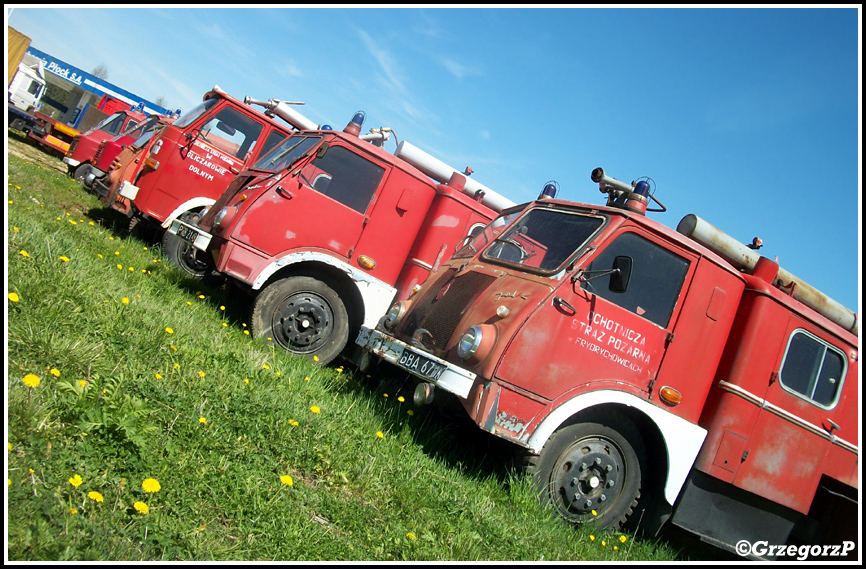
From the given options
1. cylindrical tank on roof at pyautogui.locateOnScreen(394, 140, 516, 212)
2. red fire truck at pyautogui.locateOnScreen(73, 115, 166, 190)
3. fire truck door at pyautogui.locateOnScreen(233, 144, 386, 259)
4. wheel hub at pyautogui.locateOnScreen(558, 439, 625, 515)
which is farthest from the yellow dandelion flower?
red fire truck at pyautogui.locateOnScreen(73, 115, 166, 190)

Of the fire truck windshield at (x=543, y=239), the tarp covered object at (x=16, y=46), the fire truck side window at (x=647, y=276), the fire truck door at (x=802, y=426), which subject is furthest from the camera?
the tarp covered object at (x=16, y=46)

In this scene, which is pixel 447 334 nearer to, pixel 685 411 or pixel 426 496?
pixel 426 496

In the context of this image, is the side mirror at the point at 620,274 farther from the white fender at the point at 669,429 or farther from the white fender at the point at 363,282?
the white fender at the point at 363,282

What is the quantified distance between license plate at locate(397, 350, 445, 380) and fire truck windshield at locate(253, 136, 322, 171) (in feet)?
9.21

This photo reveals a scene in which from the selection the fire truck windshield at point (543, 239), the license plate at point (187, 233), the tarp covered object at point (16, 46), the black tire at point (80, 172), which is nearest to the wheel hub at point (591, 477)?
the fire truck windshield at point (543, 239)

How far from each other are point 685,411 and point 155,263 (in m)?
6.18

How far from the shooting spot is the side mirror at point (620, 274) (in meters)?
4.13

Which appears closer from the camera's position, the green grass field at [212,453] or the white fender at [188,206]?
the green grass field at [212,453]

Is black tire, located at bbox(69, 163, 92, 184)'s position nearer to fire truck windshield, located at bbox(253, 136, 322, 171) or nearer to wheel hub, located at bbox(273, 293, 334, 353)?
fire truck windshield, located at bbox(253, 136, 322, 171)

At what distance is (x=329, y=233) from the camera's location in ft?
19.7

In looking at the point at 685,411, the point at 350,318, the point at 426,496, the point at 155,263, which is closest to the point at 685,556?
the point at 685,411

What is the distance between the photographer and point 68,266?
182 inches

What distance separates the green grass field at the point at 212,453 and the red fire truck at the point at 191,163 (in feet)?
9.62

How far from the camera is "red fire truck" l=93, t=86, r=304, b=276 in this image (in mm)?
8125
